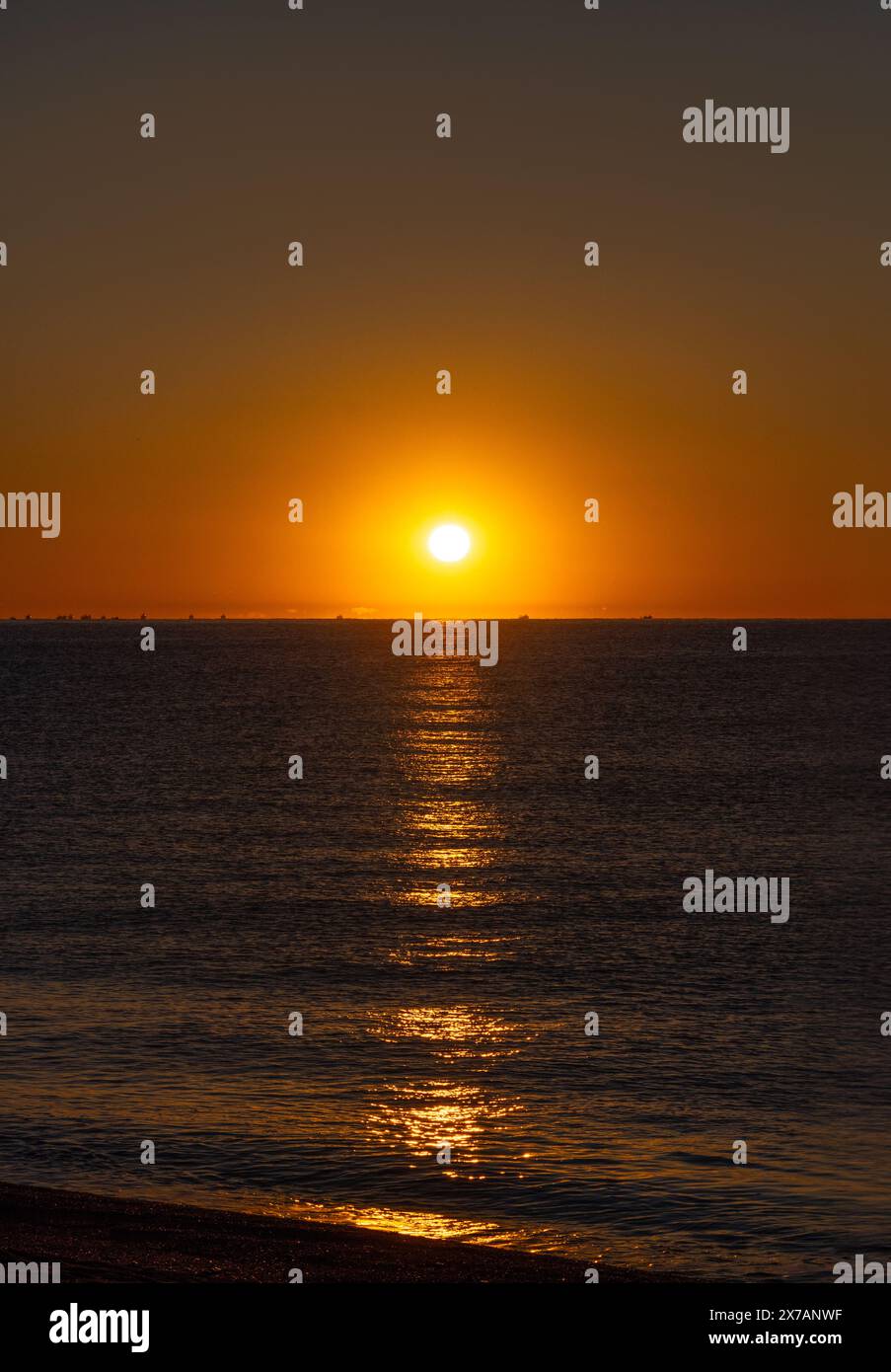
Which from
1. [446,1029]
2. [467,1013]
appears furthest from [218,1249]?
[467,1013]

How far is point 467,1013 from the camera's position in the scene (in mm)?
34312

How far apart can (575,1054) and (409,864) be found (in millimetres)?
28126

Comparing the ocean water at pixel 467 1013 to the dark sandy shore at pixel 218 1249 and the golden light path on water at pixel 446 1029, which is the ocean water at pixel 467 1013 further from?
the dark sandy shore at pixel 218 1249

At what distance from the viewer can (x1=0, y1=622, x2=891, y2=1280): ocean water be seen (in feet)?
71.5

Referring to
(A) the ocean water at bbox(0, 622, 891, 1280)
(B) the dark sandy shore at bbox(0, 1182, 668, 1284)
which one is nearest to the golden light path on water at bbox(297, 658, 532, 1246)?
(A) the ocean water at bbox(0, 622, 891, 1280)

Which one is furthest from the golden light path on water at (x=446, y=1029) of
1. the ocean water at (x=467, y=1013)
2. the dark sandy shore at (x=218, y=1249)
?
the dark sandy shore at (x=218, y=1249)

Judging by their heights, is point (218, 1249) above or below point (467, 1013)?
below

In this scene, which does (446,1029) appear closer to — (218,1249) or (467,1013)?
(467,1013)

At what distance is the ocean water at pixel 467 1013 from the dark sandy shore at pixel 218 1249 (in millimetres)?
2468

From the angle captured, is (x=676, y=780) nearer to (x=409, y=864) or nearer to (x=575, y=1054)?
(x=409, y=864)

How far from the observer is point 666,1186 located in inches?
873

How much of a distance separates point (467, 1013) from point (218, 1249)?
1825 cm

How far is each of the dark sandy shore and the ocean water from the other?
2.47 meters

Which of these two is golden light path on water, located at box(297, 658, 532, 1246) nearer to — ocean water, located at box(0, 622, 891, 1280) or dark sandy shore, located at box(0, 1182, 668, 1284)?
ocean water, located at box(0, 622, 891, 1280)
